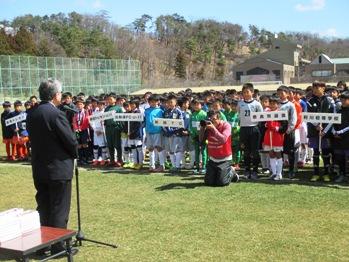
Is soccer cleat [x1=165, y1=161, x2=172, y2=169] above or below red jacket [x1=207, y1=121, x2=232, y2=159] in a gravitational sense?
below

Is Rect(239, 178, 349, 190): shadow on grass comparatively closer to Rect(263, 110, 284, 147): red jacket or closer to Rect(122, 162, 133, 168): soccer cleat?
Rect(263, 110, 284, 147): red jacket

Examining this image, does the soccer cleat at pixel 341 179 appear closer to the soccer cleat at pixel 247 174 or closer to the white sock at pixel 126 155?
the soccer cleat at pixel 247 174

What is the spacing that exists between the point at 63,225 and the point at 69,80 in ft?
149

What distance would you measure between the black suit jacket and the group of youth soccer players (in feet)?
9.97

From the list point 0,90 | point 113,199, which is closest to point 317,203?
point 113,199

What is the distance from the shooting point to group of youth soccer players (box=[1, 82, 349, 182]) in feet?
32.5

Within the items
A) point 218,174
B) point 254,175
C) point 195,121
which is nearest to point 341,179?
point 254,175

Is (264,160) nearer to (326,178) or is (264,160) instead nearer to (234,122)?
(234,122)

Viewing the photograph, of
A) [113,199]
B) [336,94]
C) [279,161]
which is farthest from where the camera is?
[336,94]

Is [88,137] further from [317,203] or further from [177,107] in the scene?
[317,203]

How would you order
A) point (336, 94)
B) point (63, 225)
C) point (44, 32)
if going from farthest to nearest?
point (44, 32)
point (336, 94)
point (63, 225)

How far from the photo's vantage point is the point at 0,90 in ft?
135

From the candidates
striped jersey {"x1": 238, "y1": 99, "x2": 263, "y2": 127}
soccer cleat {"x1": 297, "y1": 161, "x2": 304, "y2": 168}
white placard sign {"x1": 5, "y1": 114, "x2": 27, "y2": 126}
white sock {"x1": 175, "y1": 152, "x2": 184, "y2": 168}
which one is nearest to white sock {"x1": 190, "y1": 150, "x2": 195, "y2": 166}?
white sock {"x1": 175, "y1": 152, "x2": 184, "y2": 168}

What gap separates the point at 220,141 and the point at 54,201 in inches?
Result: 182
